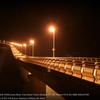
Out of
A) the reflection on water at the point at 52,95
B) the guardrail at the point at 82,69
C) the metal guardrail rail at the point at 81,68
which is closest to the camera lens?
the guardrail at the point at 82,69

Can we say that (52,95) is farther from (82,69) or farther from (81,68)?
(82,69)

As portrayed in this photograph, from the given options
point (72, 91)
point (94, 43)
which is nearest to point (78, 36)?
point (94, 43)

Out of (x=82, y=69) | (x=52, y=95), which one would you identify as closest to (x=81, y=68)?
(x=82, y=69)

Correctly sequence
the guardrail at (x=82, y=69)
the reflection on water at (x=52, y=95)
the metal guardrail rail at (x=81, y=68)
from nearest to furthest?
the guardrail at (x=82, y=69), the metal guardrail rail at (x=81, y=68), the reflection on water at (x=52, y=95)

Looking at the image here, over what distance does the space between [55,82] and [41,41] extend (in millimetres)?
137916

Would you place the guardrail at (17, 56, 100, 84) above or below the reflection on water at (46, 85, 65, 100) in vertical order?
above

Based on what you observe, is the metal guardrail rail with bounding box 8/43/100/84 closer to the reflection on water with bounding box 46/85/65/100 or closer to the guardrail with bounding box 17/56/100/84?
the guardrail with bounding box 17/56/100/84

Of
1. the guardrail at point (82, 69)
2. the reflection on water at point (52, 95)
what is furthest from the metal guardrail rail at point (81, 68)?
the reflection on water at point (52, 95)

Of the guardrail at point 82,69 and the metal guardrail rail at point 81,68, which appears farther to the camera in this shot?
the metal guardrail rail at point 81,68

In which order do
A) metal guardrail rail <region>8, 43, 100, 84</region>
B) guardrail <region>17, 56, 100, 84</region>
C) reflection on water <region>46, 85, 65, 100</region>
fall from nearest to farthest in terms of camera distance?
guardrail <region>17, 56, 100, 84</region>, metal guardrail rail <region>8, 43, 100, 84</region>, reflection on water <region>46, 85, 65, 100</region>

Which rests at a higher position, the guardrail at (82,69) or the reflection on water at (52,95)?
the guardrail at (82,69)

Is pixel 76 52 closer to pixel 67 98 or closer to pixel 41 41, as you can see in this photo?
pixel 41 41

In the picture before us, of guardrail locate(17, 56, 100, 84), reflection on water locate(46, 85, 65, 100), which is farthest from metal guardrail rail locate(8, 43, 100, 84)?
reflection on water locate(46, 85, 65, 100)

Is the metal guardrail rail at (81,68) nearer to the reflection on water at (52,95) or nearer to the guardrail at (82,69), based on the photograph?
the guardrail at (82,69)
